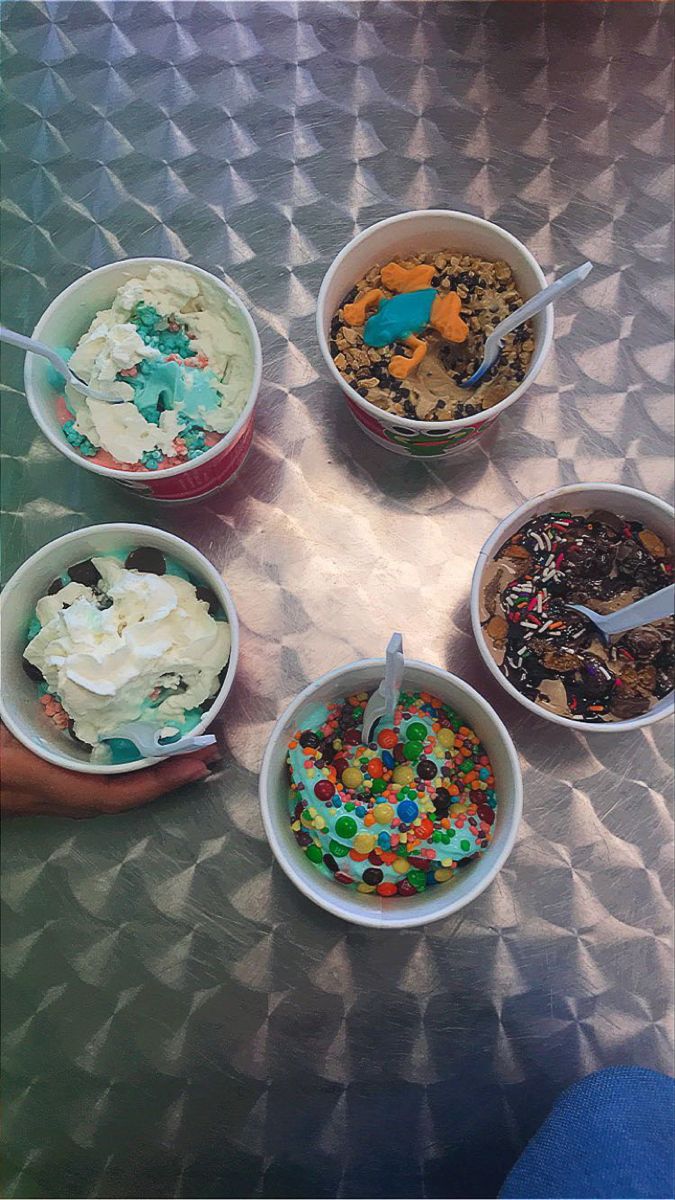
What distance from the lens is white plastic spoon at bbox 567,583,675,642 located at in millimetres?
895

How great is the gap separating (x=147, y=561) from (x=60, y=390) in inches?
9.8

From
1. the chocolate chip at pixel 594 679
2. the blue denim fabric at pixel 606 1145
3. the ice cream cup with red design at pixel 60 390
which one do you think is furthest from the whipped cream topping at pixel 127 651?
the blue denim fabric at pixel 606 1145

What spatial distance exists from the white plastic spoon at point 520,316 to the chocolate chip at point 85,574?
1.72ft

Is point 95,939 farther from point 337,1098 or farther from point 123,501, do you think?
point 123,501

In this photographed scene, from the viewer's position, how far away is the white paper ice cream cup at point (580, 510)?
100 cm

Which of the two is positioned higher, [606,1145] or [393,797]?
[393,797]

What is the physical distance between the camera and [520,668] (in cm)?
105

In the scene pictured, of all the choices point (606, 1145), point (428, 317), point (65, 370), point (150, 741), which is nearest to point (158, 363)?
point (65, 370)

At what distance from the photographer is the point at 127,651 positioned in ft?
3.27

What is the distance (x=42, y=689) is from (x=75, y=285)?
0.51 metres

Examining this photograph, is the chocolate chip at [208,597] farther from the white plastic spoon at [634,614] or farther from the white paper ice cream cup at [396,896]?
the white plastic spoon at [634,614]

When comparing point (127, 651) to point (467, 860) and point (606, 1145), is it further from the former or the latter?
point (606, 1145)

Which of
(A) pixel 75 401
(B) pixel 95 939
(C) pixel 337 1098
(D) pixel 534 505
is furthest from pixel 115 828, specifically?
(D) pixel 534 505

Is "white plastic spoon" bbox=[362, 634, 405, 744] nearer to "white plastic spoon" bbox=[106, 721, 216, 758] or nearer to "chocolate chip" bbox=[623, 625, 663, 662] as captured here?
"white plastic spoon" bbox=[106, 721, 216, 758]
